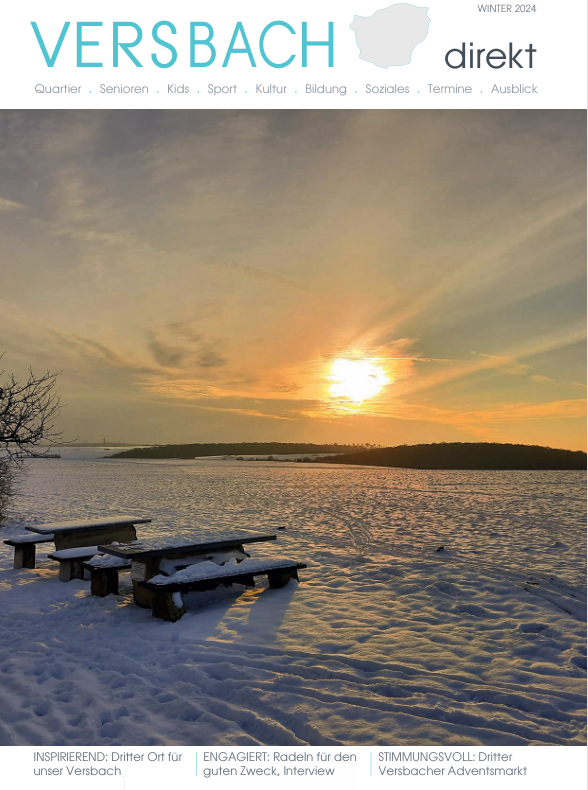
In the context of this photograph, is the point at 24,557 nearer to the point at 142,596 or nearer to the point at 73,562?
the point at 73,562

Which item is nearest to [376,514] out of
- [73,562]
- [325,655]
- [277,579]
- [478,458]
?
[277,579]

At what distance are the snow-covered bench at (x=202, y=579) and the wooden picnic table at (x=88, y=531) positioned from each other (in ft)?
8.84

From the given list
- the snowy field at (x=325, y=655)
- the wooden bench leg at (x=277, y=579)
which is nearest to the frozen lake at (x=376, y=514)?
the snowy field at (x=325, y=655)

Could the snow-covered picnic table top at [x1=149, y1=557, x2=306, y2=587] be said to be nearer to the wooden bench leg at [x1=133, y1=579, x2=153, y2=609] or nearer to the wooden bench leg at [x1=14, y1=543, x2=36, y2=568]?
the wooden bench leg at [x1=133, y1=579, x2=153, y2=609]

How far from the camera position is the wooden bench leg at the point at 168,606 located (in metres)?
7.16

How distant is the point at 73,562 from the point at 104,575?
4.40 ft

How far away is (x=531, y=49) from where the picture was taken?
6.47 metres

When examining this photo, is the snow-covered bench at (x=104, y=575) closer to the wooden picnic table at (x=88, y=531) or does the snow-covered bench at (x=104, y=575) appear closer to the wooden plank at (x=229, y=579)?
the wooden plank at (x=229, y=579)

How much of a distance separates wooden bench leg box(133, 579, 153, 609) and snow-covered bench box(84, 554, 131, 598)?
51 cm

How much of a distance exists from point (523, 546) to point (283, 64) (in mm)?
11185

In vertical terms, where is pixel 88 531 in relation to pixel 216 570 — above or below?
above

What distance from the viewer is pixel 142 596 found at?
7.82 meters

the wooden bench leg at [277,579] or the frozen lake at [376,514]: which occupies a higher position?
the wooden bench leg at [277,579]
